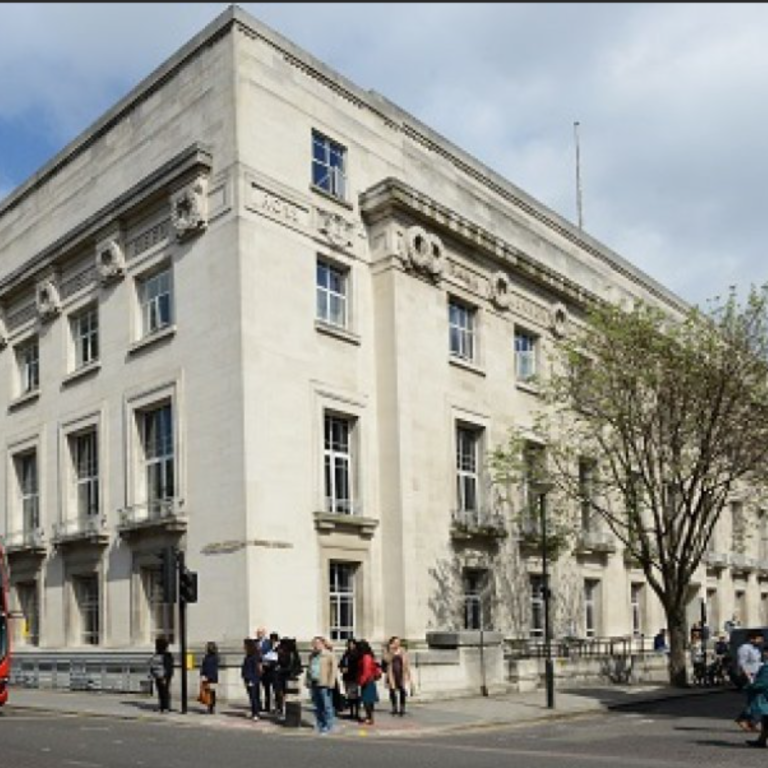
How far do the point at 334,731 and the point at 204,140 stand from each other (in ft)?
50.2

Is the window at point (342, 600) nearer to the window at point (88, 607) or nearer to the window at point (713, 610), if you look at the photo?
the window at point (88, 607)

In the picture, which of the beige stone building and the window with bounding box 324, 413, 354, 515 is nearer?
the beige stone building

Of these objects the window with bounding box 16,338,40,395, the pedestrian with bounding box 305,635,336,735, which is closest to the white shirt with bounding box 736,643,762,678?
the pedestrian with bounding box 305,635,336,735

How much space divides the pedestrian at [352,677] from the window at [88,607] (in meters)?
10.8

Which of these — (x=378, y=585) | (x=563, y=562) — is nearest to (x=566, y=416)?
(x=563, y=562)

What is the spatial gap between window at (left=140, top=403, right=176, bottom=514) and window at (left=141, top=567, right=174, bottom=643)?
1585 millimetres

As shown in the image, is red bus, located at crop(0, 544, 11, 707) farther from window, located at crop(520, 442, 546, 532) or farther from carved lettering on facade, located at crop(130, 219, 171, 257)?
window, located at crop(520, 442, 546, 532)

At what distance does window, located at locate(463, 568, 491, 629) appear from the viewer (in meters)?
31.9

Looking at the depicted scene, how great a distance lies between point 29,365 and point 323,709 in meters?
20.2

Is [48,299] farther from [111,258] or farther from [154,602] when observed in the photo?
[154,602]

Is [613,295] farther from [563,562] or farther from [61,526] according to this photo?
[61,526]

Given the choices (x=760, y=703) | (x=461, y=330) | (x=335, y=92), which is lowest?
(x=760, y=703)

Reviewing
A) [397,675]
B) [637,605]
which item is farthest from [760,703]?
[637,605]

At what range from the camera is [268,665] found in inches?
882
